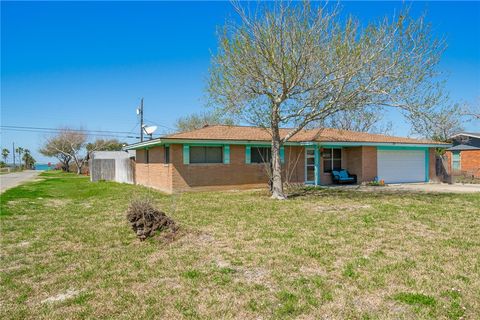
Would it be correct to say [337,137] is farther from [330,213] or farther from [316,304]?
[316,304]

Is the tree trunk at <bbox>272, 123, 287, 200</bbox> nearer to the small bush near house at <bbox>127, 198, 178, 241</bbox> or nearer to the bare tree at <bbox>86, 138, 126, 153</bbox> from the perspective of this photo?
the small bush near house at <bbox>127, 198, 178, 241</bbox>

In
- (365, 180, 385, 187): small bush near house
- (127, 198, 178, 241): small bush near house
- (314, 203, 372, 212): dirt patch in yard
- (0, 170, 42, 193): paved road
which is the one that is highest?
(127, 198, 178, 241): small bush near house

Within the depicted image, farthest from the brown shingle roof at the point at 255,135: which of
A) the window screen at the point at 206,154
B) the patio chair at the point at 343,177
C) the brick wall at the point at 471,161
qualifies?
the brick wall at the point at 471,161

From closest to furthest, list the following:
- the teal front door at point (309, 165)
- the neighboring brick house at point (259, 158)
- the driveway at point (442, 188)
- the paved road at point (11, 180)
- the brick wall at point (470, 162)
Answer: the neighboring brick house at point (259, 158) < the driveway at point (442, 188) < the teal front door at point (309, 165) < the paved road at point (11, 180) < the brick wall at point (470, 162)

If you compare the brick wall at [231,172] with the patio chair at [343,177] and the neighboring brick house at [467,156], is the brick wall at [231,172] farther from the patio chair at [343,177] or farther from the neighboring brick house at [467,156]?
the neighboring brick house at [467,156]

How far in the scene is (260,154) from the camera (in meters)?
18.7

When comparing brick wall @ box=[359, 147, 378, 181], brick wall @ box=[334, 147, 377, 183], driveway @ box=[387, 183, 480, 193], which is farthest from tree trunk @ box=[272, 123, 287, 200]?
brick wall @ box=[359, 147, 378, 181]

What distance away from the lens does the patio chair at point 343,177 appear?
2045 cm

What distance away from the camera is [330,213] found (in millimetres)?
10484

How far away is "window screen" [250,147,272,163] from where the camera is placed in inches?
735

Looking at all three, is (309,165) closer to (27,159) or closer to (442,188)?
(442,188)

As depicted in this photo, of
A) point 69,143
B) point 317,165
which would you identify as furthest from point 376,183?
point 69,143

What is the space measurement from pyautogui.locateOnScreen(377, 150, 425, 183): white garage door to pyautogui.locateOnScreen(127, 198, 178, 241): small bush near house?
16.9 meters

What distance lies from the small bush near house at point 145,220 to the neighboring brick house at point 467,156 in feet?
81.1
